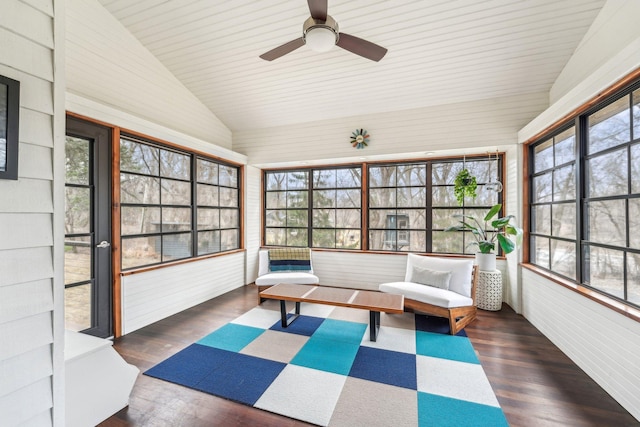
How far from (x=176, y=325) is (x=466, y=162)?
4786 millimetres

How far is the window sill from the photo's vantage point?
1.97 meters

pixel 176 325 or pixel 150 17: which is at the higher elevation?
pixel 150 17

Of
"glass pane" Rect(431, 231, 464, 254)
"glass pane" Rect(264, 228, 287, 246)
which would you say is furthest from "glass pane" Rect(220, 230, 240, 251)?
"glass pane" Rect(431, 231, 464, 254)

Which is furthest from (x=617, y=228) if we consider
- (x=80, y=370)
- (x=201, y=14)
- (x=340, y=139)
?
(x=201, y=14)

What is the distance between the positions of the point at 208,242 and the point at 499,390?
13.4 ft

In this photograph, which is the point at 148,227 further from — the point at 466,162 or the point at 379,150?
the point at 466,162

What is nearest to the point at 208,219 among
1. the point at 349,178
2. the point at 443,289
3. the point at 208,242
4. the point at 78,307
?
the point at 208,242

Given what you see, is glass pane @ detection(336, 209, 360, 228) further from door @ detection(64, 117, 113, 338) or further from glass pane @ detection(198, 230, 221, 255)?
door @ detection(64, 117, 113, 338)

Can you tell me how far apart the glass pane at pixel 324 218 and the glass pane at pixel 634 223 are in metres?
3.77

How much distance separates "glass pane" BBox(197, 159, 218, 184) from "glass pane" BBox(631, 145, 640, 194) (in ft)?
15.7

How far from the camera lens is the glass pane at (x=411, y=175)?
4766mm

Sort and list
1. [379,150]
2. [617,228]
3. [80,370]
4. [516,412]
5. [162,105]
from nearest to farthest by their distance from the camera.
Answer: [80,370] < [516,412] < [617,228] < [162,105] < [379,150]

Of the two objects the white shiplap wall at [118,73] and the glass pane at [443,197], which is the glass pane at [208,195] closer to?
the white shiplap wall at [118,73]

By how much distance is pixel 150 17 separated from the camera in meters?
3.20
